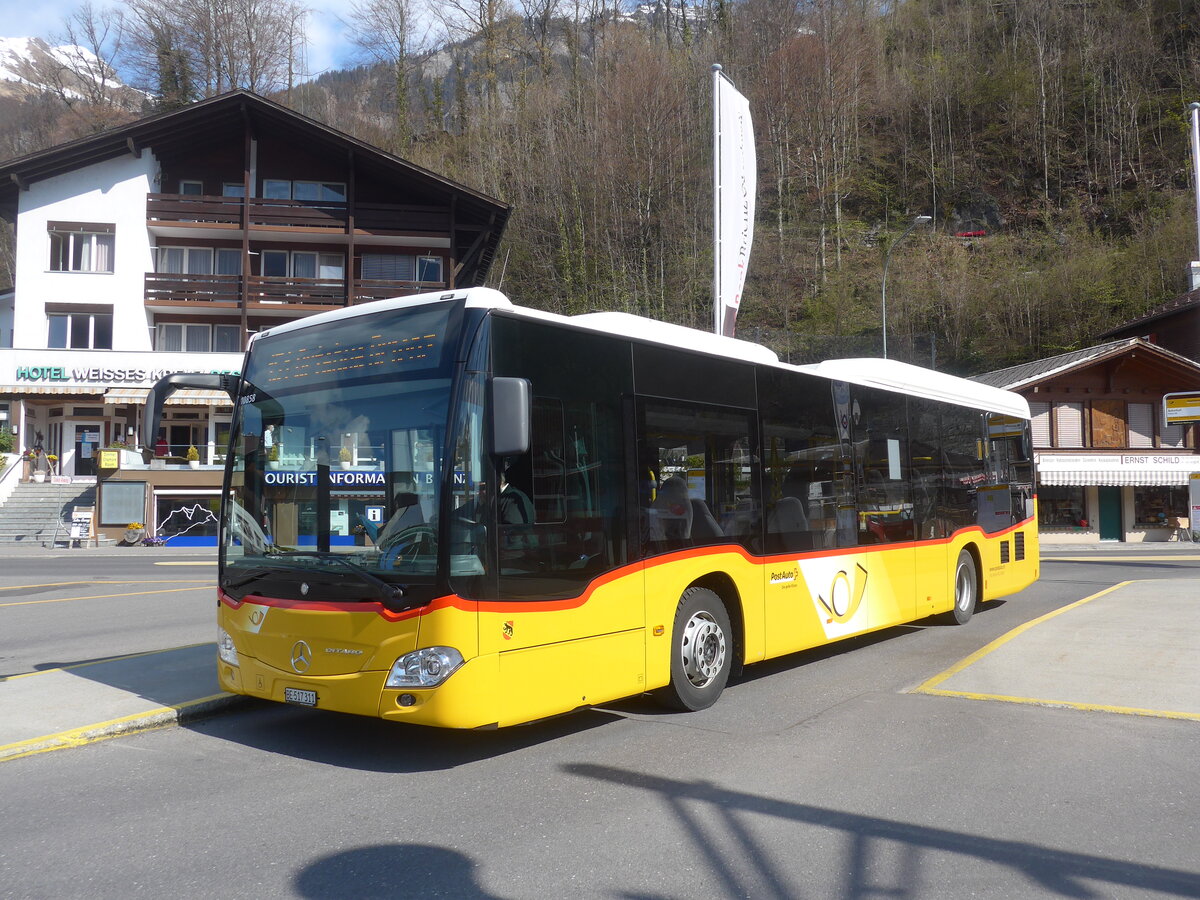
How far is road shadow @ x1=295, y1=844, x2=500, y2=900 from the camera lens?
3.88 meters

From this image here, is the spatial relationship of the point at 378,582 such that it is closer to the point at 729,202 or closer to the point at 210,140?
the point at 729,202

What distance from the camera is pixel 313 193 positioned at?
3994 centimetres

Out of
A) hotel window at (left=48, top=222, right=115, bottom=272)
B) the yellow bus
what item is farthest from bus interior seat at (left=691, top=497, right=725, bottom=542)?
hotel window at (left=48, top=222, right=115, bottom=272)

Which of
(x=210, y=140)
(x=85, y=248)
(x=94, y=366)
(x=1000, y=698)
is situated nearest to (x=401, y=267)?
(x=210, y=140)

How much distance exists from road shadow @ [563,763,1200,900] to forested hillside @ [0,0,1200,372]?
Result: 33001 mm

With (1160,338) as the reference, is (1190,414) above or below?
below

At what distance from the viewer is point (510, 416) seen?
536cm

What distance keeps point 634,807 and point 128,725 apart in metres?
3.79

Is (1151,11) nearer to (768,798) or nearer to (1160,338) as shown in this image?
(1160,338)

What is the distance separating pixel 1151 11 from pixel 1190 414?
43.5 m

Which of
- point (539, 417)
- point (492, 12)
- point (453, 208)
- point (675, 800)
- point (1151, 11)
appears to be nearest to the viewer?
point (675, 800)

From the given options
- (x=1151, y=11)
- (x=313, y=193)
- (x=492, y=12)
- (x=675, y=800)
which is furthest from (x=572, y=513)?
(x=1151, y=11)

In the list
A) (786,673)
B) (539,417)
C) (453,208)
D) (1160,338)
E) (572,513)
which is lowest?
(786,673)

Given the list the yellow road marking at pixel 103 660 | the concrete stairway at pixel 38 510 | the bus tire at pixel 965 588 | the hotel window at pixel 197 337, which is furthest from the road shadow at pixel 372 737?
the hotel window at pixel 197 337
